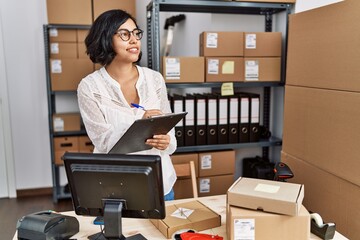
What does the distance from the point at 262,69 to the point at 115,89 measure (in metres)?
1.23

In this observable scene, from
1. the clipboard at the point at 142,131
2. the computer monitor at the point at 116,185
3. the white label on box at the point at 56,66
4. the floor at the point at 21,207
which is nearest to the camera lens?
the computer monitor at the point at 116,185

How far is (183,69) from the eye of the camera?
2.31m

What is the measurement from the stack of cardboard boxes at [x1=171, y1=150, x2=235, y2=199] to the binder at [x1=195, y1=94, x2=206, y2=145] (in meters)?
0.10

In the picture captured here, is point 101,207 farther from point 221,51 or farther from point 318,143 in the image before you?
point 221,51

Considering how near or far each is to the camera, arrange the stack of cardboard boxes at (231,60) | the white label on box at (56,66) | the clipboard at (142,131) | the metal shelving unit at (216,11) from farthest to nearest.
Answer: the white label on box at (56,66)
the stack of cardboard boxes at (231,60)
the metal shelving unit at (216,11)
the clipboard at (142,131)

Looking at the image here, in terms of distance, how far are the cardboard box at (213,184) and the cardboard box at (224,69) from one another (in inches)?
26.9

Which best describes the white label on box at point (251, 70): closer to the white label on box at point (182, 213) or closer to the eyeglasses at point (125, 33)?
the eyeglasses at point (125, 33)

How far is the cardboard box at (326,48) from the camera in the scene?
4.97 feet

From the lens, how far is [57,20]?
3084 millimetres

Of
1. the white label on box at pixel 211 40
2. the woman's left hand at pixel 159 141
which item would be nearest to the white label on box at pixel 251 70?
the white label on box at pixel 211 40

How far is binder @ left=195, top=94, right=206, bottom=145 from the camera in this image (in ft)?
7.88

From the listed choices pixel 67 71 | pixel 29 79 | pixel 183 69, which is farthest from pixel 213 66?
pixel 29 79

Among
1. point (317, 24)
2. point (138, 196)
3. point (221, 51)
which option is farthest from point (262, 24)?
point (138, 196)

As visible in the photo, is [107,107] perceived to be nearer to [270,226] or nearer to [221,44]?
[270,226]
